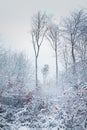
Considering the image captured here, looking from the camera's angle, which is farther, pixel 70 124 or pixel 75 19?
pixel 75 19

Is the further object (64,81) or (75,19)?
(75,19)

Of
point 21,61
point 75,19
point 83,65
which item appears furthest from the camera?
point 21,61

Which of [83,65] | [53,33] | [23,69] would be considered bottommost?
[23,69]

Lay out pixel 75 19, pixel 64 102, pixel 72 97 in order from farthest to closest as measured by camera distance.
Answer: pixel 75 19
pixel 64 102
pixel 72 97

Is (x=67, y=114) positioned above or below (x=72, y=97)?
below

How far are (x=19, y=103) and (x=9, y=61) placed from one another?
49.9 metres

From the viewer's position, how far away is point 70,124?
22.5ft

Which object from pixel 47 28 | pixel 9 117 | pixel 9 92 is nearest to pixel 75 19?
pixel 47 28

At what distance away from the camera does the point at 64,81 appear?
9.23 m

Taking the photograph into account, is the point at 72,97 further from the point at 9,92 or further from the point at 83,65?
the point at 9,92

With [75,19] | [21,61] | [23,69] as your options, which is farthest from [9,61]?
[75,19]

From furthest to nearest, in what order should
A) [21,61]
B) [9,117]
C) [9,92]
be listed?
1. [21,61]
2. [9,92]
3. [9,117]

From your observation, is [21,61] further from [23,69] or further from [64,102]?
[64,102]

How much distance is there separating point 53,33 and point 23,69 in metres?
25.3
